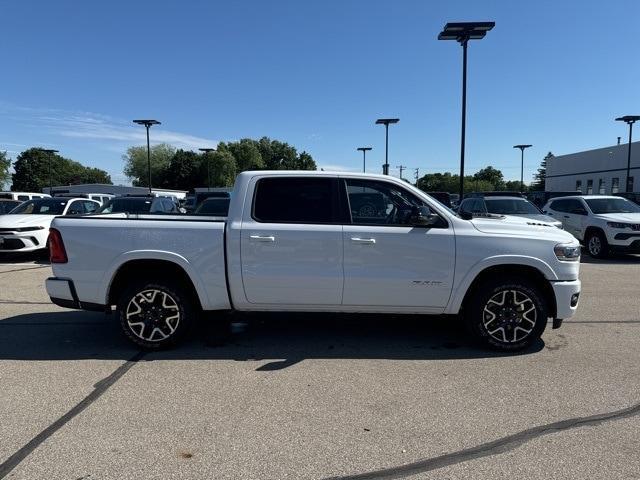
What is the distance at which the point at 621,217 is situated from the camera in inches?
496

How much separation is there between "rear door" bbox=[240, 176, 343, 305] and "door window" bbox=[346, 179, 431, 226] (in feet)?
0.72

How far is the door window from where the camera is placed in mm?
5098

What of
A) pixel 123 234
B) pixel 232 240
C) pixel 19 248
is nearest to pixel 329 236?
pixel 232 240

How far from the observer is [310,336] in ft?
18.9

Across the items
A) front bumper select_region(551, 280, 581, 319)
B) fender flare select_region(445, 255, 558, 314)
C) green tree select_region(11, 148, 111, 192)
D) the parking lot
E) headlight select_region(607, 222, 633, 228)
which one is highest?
green tree select_region(11, 148, 111, 192)

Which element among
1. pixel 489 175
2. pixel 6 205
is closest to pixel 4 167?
pixel 6 205

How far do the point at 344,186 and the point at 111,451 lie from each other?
3189 mm

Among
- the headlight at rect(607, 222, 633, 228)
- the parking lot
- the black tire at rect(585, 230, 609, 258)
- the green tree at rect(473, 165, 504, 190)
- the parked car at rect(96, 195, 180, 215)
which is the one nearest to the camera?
the parking lot

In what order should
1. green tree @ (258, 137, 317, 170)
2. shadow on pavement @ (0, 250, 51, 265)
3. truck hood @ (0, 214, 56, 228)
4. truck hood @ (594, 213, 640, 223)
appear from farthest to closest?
green tree @ (258, 137, 317, 170) < truck hood @ (594, 213, 640, 223) < shadow on pavement @ (0, 250, 51, 265) < truck hood @ (0, 214, 56, 228)

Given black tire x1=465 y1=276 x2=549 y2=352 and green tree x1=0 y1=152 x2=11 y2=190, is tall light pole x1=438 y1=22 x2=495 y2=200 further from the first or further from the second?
green tree x1=0 y1=152 x2=11 y2=190

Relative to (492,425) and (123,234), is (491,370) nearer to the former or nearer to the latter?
(492,425)

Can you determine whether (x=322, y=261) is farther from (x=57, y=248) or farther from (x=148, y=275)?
(x=57, y=248)

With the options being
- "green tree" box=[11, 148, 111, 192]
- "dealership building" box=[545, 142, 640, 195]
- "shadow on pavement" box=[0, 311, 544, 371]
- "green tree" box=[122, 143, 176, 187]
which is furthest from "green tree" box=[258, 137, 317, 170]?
"shadow on pavement" box=[0, 311, 544, 371]

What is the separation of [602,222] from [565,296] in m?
9.02
